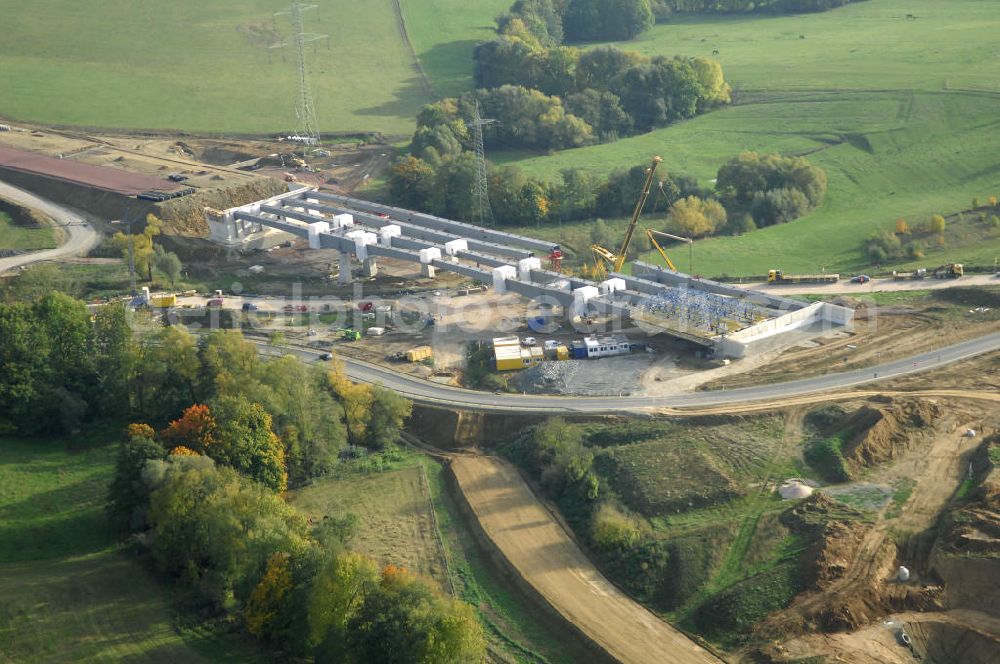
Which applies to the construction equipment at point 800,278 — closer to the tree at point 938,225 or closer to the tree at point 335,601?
the tree at point 938,225

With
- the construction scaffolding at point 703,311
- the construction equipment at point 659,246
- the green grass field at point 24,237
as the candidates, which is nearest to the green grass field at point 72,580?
the construction scaffolding at point 703,311

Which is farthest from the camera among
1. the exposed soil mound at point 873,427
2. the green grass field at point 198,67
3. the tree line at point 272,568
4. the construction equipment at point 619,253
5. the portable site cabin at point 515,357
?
the green grass field at point 198,67

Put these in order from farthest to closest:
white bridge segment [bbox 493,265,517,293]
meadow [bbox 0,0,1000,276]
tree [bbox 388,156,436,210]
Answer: tree [bbox 388,156,436,210] → meadow [bbox 0,0,1000,276] → white bridge segment [bbox 493,265,517,293]

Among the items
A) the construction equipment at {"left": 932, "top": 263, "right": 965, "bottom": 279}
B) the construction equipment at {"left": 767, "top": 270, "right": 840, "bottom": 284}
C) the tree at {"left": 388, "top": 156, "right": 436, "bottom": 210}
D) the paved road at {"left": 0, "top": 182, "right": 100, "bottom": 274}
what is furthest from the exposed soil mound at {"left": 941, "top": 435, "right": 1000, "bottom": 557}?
the paved road at {"left": 0, "top": 182, "right": 100, "bottom": 274}

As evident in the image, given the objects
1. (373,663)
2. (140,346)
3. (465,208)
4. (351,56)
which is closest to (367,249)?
(465,208)

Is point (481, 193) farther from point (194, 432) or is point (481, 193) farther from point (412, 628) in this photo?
point (412, 628)

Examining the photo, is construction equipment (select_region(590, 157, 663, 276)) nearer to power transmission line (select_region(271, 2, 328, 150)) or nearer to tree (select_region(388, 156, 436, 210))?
tree (select_region(388, 156, 436, 210))
